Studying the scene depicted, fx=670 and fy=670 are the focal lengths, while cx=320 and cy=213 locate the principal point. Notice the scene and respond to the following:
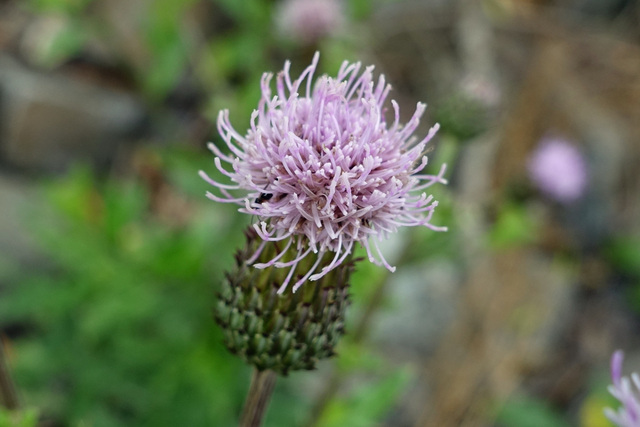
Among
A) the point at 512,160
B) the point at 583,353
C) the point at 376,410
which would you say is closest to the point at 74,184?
the point at 376,410

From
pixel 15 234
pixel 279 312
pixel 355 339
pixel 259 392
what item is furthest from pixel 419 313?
pixel 279 312

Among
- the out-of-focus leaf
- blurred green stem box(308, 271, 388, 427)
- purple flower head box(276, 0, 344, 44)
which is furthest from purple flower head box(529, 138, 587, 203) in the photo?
the out-of-focus leaf

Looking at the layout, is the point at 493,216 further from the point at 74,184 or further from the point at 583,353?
the point at 74,184

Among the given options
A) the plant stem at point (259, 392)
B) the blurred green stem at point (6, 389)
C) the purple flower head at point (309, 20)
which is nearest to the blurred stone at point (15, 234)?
the purple flower head at point (309, 20)

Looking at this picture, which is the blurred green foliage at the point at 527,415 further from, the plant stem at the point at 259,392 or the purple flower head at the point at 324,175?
the purple flower head at the point at 324,175

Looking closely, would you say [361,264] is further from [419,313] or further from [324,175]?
[419,313]

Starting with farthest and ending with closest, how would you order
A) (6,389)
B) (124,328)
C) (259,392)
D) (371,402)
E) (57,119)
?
(57,119) → (124,328) → (371,402) → (6,389) → (259,392)
